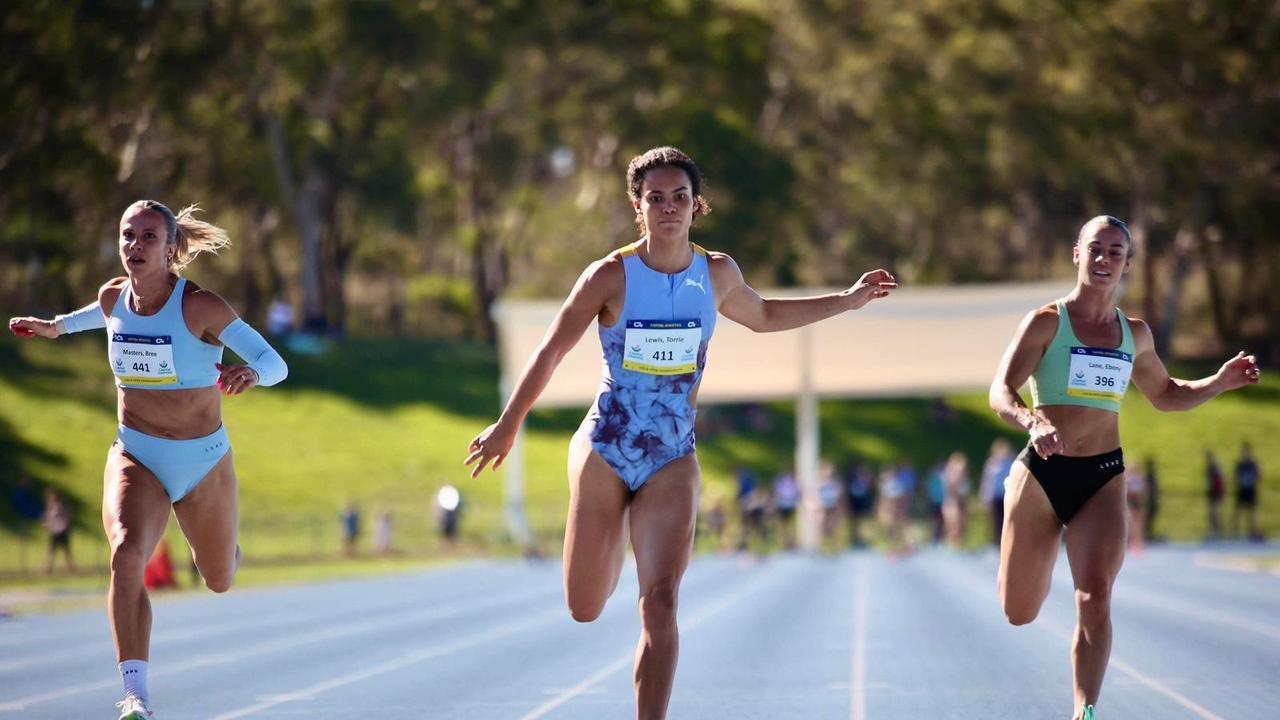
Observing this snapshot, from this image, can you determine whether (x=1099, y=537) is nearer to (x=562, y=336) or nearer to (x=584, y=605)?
(x=584, y=605)

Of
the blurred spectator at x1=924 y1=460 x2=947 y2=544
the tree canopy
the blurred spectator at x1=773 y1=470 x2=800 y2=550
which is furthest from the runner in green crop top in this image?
the tree canopy

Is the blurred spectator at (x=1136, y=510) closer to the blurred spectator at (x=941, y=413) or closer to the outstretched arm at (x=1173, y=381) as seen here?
the blurred spectator at (x=941, y=413)

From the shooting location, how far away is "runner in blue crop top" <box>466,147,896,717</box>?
23.4ft

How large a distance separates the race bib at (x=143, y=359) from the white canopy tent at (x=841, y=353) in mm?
30910

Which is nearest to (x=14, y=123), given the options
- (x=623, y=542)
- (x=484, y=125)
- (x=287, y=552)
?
(x=287, y=552)

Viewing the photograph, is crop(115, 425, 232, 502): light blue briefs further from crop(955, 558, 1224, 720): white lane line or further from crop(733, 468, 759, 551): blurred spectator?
crop(733, 468, 759, 551): blurred spectator

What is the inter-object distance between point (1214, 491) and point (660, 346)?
3289 cm

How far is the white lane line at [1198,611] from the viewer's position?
16438 mm

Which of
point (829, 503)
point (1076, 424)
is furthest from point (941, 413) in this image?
point (1076, 424)

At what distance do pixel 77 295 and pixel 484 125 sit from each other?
15.8m

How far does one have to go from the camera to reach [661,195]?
7188 millimetres

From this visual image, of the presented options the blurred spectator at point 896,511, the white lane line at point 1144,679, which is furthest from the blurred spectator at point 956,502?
the white lane line at point 1144,679

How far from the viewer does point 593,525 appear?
23.6 ft

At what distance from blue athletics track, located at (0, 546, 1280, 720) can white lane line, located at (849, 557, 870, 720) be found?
0.04 metres
